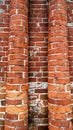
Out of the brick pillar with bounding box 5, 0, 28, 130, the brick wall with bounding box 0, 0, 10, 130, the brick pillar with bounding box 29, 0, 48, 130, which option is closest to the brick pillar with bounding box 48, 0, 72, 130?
the brick pillar with bounding box 29, 0, 48, 130

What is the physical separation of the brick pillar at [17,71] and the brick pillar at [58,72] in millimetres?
330

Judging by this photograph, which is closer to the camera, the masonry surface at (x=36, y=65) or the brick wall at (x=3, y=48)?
the masonry surface at (x=36, y=65)

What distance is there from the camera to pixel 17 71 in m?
1.83

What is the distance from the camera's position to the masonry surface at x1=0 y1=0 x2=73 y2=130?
1808 millimetres

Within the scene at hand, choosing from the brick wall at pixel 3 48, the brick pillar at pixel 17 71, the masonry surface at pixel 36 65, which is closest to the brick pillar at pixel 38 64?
the masonry surface at pixel 36 65

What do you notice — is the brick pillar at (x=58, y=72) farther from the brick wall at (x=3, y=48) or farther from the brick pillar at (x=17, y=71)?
the brick wall at (x=3, y=48)

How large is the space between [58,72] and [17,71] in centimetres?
52

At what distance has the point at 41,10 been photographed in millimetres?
2121

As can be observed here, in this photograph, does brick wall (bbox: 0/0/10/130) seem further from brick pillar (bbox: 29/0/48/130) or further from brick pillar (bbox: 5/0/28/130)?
brick pillar (bbox: 29/0/48/130)

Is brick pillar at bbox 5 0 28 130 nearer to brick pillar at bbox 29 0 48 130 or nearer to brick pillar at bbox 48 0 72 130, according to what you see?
brick pillar at bbox 29 0 48 130

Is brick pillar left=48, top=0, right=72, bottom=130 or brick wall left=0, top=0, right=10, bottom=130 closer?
brick pillar left=48, top=0, right=72, bottom=130

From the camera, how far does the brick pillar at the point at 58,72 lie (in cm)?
178

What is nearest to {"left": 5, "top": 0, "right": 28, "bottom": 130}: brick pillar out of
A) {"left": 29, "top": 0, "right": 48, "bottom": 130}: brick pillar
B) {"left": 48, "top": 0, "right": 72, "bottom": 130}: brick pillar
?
{"left": 29, "top": 0, "right": 48, "bottom": 130}: brick pillar

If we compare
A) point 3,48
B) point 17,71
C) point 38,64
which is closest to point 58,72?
point 38,64
